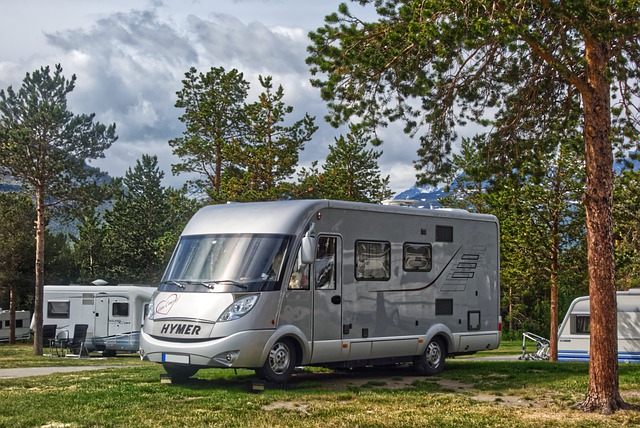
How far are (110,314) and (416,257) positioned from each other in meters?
16.6

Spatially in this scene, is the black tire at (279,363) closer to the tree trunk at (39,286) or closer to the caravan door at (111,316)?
the caravan door at (111,316)

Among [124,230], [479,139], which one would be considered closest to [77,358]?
[479,139]

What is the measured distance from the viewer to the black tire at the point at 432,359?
14.6 m

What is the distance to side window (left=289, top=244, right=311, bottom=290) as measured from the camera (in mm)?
12330

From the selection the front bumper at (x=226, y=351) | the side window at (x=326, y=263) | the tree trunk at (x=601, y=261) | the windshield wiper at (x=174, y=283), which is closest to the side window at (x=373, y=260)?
the side window at (x=326, y=263)

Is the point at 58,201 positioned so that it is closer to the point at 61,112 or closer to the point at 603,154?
the point at 61,112

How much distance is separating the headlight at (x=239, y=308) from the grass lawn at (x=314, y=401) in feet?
3.37

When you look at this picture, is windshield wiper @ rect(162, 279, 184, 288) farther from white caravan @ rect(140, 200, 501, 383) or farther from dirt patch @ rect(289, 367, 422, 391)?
dirt patch @ rect(289, 367, 422, 391)

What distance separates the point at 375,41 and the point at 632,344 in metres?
14.4

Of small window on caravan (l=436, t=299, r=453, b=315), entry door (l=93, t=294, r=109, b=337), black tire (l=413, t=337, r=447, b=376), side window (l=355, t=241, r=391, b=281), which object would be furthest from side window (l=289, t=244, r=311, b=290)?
entry door (l=93, t=294, r=109, b=337)

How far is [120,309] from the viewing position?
92.6 feet

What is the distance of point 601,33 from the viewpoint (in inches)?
384

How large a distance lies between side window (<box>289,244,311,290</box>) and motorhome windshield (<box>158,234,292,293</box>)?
0.26 m

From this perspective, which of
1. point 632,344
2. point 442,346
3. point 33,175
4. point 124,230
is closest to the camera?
point 442,346
